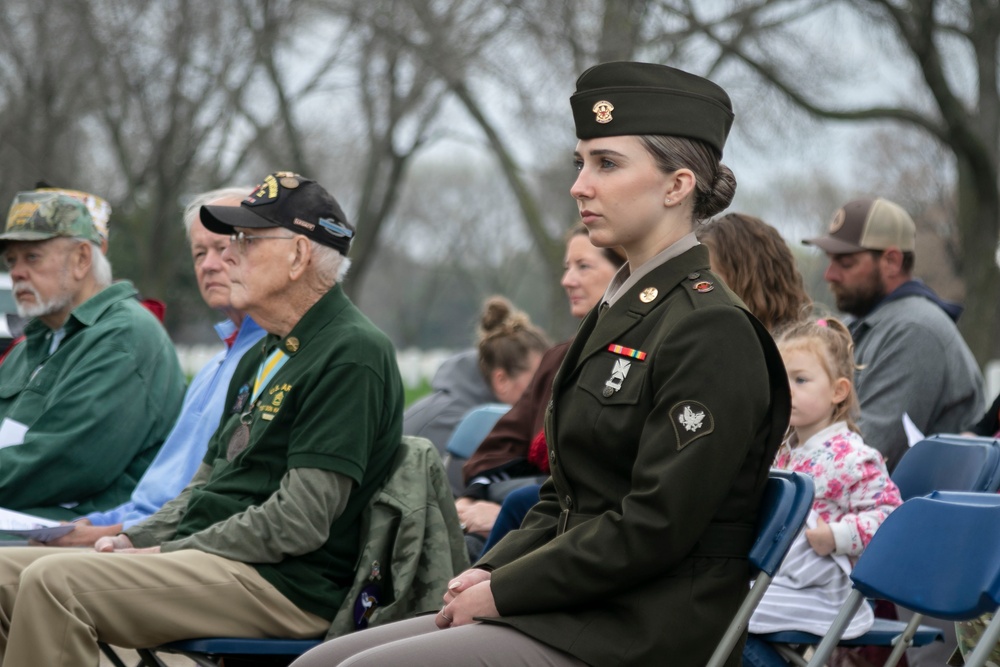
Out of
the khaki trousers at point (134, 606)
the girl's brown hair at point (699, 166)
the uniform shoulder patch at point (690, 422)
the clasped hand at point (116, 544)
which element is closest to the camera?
the uniform shoulder patch at point (690, 422)

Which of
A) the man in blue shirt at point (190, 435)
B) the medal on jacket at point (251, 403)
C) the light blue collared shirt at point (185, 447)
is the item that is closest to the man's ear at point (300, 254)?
the medal on jacket at point (251, 403)

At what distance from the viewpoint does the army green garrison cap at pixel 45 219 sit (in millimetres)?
5273

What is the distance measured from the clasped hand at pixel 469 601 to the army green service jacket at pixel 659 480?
4 centimetres

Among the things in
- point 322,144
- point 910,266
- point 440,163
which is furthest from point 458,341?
point 910,266

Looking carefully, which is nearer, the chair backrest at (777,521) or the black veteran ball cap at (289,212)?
the chair backrest at (777,521)

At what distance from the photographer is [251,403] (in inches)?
155

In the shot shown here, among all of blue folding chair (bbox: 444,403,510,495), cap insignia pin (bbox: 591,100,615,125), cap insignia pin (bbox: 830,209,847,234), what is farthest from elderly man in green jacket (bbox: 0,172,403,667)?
cap insignia pin (bbox: 830,209,847,234)

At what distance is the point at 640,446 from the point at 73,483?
2883 millimetres

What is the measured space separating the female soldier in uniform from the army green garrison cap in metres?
3.01

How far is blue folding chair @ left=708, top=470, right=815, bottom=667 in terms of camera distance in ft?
8.64

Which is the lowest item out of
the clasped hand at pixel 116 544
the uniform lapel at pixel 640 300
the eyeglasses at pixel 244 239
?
the clasped hand at pixel 116 544

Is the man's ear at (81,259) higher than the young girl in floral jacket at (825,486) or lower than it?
higher

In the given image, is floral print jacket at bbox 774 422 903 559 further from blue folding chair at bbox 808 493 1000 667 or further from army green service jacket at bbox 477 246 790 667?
army green service jacket at bbox 477 246 790 667

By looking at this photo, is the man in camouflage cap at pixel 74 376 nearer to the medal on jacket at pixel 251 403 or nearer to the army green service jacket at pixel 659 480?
the medal on jacket at pixel 251 403
